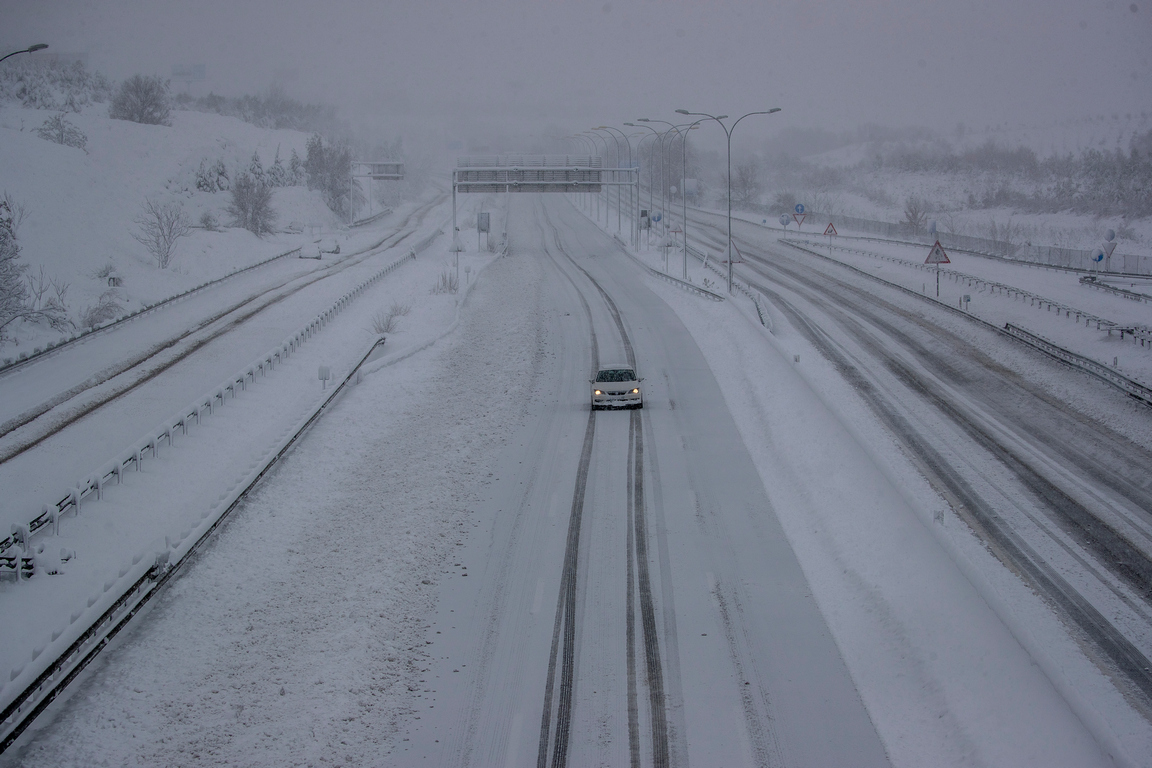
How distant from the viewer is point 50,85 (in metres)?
115

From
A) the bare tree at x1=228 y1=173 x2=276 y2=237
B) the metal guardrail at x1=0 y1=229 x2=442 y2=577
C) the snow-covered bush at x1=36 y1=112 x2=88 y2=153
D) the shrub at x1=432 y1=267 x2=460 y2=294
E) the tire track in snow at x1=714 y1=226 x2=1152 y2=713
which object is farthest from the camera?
the bare tree at x1=228 y1=173 x2=276 y2=237

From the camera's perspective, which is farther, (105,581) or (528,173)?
(528,173)

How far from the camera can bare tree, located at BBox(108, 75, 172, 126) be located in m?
102

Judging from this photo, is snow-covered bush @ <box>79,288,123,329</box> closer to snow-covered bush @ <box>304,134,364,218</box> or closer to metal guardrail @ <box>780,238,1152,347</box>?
metal guardrail @ <box>780,238,1152,347</box>

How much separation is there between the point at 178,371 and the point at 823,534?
23.5 meters

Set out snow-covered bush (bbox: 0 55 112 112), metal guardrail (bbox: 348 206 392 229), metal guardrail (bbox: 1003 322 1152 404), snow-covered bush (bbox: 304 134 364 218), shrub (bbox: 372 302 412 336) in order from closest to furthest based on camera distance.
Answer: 1. metal guardrail (bbox: 1003 322 1152 404)
2. shrub (bbox: 372 302 412 336)
3. metal guardrail (bbox: 348 206 392 229)
4. snow-covered bush (bbox: 0 55 112 112)
5. snow-covered bush (bbox: 304 134 364 218)

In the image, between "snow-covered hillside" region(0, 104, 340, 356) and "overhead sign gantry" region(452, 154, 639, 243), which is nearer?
"snow-covered hillside" region(0, 104, 340, 356)

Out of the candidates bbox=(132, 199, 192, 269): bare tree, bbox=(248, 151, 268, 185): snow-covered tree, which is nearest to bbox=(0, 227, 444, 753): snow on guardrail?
bbox=(132, 199, 192, 269): bare tree

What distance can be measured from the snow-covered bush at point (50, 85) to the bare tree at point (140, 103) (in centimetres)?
490

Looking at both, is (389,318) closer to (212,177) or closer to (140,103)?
(212,177)

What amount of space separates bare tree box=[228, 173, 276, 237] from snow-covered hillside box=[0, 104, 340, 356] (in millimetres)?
1668

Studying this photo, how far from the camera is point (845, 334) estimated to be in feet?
121

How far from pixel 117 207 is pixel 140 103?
46781mm

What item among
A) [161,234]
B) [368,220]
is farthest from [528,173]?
[368,220]
